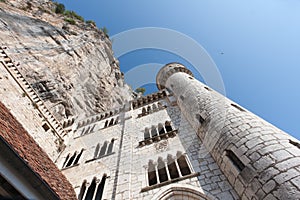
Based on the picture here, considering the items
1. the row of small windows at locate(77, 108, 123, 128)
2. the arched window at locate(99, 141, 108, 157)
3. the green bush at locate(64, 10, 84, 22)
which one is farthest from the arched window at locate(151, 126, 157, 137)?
the green bush at locate(64, 10, 84, 22)

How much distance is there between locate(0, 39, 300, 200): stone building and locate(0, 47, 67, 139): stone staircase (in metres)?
0.08

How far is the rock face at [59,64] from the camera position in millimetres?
15703

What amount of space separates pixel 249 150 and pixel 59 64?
19.5m

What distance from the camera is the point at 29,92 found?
12.3m

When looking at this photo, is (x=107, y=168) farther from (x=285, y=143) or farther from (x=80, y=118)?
(x=80, y=118)

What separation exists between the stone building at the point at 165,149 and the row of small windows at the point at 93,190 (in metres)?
0.05

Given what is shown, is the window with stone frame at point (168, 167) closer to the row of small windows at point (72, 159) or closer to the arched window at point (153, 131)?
the arched window at point (153, 131)

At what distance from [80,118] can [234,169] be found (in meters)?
15.3

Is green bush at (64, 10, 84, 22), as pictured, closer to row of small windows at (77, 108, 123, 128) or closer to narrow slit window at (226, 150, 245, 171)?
row of small windows at (77, 108, 123, 128)

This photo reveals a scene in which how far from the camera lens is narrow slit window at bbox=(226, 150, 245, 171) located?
579 cm

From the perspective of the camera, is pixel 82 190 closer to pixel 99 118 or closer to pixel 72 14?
pixel 99 118

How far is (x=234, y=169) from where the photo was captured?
232 inches

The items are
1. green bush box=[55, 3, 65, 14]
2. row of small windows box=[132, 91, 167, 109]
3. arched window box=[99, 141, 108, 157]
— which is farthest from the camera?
green bush box=[55, 3, 65, 14]

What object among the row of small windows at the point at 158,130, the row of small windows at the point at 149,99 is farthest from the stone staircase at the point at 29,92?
the row of small windows at the point at 158,130
